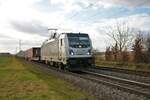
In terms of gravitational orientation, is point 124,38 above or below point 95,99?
above

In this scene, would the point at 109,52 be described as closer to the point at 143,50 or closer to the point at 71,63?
the point at 143,50

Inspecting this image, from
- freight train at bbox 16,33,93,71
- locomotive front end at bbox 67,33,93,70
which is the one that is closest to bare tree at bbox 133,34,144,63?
freight train at bbox 16,33,93,71

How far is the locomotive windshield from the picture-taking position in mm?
24203

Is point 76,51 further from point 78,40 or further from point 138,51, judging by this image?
point 138,51

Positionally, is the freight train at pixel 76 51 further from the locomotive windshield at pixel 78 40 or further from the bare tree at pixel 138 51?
the bare tree at pixel 138 51

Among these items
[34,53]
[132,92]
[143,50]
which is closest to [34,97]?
[132,92]

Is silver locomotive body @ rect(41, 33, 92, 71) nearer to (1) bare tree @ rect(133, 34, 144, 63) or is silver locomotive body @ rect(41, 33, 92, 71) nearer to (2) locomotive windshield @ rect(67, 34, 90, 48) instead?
(2) locomotive windshield @ rect(67, 34, 90, 48)

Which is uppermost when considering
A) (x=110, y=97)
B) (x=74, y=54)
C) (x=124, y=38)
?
(x=124, y=38)

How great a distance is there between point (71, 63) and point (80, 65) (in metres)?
0.94

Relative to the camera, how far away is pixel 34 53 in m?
60.5

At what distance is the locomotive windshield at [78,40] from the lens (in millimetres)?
24203

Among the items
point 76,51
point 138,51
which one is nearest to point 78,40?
point 76,51

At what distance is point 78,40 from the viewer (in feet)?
80.6

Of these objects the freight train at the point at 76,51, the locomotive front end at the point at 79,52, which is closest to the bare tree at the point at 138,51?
the freight train at the point at 76,51
